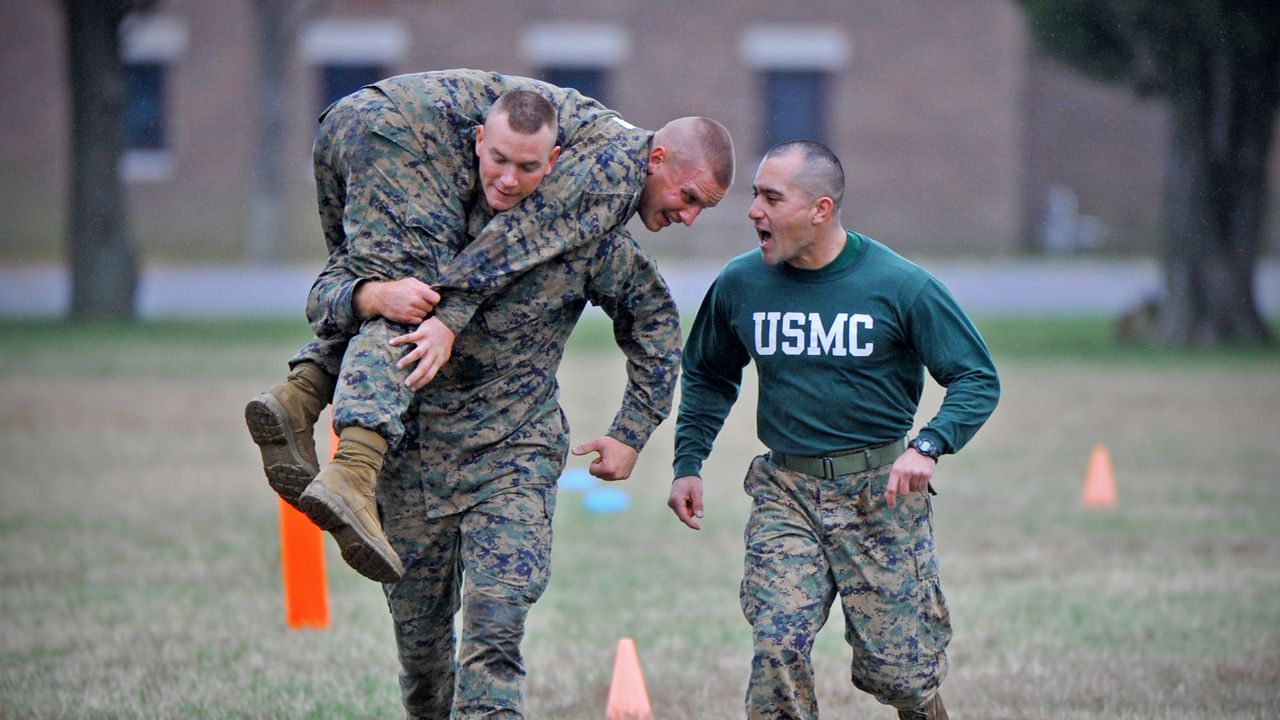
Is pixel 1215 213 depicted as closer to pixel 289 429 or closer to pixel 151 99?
pixel 289 429

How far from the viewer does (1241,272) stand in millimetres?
22453

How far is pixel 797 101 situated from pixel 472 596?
31128 mm

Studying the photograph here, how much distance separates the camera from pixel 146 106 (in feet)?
115

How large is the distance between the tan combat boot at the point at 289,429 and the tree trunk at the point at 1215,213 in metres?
18.7

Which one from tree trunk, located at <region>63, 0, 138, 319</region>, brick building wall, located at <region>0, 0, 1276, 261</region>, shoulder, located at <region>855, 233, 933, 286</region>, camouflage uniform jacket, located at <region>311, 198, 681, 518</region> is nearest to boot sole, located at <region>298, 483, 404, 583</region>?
camouflage uniform jacket, located at <region>311, 198, 681, 518</region>

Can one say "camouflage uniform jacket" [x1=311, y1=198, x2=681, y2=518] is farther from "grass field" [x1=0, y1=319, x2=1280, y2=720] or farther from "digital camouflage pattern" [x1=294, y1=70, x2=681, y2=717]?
"grass field" [x1=0, y1=319, x2=1280, y2=720]

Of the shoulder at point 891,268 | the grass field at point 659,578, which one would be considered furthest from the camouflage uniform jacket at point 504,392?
the grass field at point 659,578

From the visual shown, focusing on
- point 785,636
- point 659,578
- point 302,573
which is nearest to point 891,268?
point 785,636

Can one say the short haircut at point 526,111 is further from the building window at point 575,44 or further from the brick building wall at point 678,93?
the building window at point 575,44

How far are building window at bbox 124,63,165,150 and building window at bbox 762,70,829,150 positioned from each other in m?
12.6

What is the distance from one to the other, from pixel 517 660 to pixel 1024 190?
31.6 m

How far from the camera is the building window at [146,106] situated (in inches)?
1369

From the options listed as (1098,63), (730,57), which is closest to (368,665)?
(1098,63)

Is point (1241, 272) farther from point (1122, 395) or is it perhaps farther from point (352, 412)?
point (352, 412)
